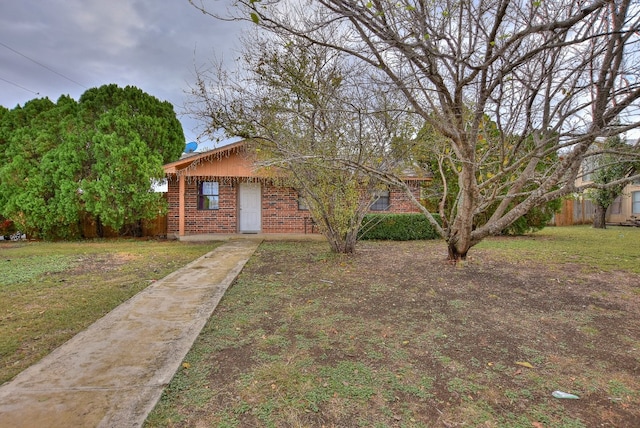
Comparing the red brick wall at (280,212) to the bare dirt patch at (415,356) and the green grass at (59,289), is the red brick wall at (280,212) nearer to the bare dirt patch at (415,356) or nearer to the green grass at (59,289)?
the green grass at (59,289)

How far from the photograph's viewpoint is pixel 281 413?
2164mm

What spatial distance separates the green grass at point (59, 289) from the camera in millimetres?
3354

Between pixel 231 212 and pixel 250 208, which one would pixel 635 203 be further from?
pixel 231 212

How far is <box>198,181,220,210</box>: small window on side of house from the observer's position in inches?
558

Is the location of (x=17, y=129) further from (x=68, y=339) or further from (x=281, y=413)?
(x=281, y=413)

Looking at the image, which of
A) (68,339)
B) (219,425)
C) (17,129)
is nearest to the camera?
(219,425)

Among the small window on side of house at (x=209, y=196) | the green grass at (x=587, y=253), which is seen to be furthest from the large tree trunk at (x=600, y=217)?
the small window on side of house at (x=209, y=196)

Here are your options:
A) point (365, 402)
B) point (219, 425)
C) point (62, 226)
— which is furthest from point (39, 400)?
point (62, 226)

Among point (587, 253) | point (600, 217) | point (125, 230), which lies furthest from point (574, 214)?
point (125, 230)

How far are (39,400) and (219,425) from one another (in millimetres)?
1245

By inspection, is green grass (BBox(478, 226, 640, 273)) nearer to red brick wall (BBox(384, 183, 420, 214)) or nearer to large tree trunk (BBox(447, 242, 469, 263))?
large tree trunk (BBox(447, 242, 469, 263))

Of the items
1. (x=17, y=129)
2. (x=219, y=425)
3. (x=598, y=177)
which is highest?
(x=17, y=129)

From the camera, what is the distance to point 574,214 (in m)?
21.3

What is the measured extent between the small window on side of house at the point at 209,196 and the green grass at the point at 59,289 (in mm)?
4593
